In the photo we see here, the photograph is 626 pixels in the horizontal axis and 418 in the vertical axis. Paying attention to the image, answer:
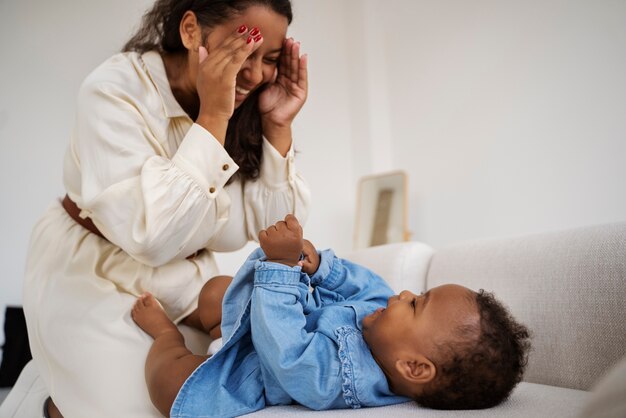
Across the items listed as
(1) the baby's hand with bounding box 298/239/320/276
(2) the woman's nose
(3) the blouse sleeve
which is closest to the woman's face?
(2) the woman's nose

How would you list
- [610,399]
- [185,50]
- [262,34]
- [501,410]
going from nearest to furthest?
[610,399] < [501,410] < [262,34] < [185,50]

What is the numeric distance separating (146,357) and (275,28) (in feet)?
2.69

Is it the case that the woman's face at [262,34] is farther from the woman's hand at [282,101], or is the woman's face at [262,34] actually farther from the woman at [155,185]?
the woman's hand at [282,101]

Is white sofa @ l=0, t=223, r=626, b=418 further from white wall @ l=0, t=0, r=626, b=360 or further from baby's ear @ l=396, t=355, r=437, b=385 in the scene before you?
white wall @ l=0, t=0, r=626, b=360

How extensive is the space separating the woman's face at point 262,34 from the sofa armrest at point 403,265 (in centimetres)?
67

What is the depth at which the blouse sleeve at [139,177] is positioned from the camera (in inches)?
44.7

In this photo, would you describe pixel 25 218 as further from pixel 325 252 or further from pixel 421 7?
pixel 421 7

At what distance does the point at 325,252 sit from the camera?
4.23 ft

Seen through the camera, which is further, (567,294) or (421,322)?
(567,294)

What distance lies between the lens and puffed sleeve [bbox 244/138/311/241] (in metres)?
1.53

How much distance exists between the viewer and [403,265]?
1.66 metres

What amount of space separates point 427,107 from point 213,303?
3159mm

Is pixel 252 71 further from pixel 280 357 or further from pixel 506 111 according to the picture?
pixel 506 111

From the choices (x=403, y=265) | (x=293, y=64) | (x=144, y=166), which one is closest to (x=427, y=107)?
(x=403, y=265)
